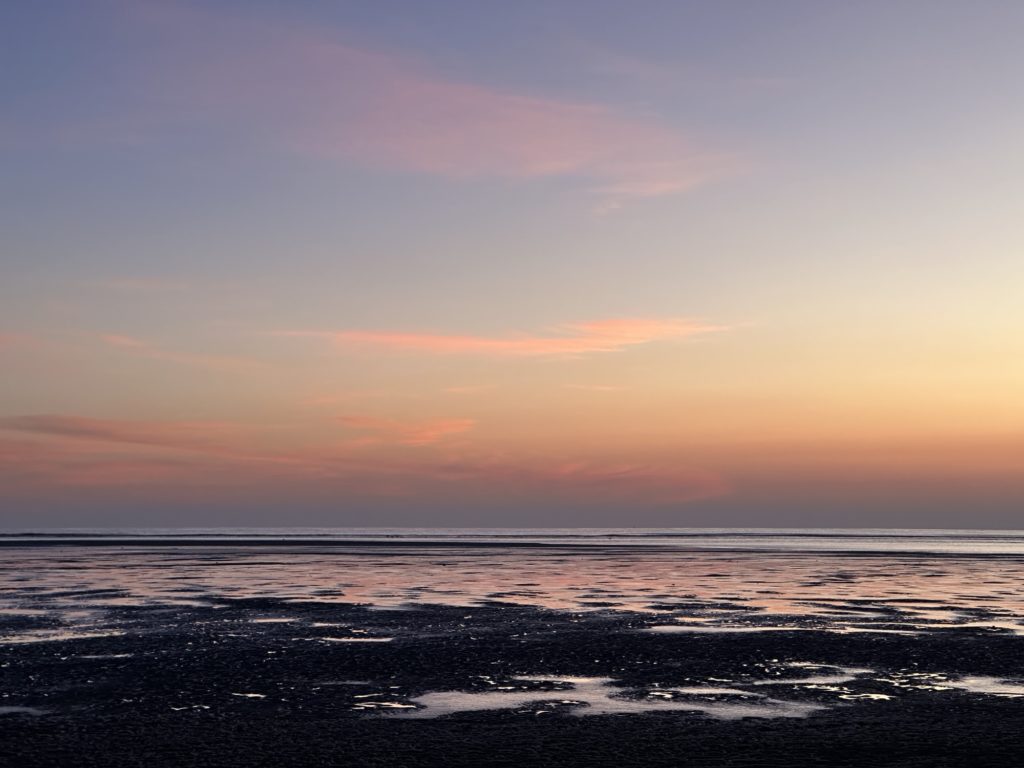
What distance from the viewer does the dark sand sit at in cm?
1091

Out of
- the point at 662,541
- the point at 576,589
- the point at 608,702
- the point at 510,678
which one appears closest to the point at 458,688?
the point at 510,678

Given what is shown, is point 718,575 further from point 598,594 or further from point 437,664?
point 437,664

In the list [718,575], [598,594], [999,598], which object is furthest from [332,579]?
[999,598]

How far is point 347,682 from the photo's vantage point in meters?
15.6

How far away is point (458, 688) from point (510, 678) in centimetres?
118

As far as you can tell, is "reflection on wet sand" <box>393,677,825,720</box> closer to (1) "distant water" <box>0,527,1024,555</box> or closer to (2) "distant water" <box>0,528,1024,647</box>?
(2) "distant water" <box>0,528,1024,647</box>

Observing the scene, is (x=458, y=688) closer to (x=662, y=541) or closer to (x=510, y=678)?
(x=510, y=678)

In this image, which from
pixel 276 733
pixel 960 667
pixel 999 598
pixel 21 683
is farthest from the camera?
pixel 999 598

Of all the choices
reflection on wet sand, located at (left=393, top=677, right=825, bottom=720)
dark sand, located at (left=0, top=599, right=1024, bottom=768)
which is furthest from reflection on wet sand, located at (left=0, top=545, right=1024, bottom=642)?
reflection on wet sand, located at (left=393, top=677, right=825, bottom=720)

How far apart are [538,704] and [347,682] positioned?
339cm

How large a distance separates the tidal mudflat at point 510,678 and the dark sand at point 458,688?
0.05 meters

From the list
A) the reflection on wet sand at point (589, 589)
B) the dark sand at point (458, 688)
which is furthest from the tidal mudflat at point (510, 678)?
the reflection on wet sand at point (589, 589)

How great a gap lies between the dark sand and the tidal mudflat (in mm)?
51

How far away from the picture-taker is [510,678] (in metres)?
16.0
